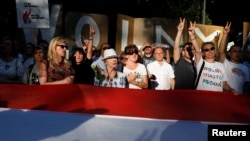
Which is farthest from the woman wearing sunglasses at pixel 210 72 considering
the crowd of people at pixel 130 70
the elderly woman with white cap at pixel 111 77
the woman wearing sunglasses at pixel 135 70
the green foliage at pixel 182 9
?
A: the green foliage at pixel 182 9

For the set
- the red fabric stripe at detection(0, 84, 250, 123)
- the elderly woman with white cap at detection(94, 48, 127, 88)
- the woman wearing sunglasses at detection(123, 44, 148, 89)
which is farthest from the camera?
the woman wearing sunglasses at detection(123, 44, 148, 89)

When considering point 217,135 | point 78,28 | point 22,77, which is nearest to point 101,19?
point 78,28

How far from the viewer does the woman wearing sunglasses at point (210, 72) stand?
7.59 m

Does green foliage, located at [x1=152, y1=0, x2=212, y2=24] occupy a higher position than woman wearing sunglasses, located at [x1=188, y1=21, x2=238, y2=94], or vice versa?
green foliage, located at [x1=152, y1=0, x2=212, y2=24]

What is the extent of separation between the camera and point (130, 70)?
7672mm

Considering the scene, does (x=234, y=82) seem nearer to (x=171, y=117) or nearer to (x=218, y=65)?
(x=218, y=65)

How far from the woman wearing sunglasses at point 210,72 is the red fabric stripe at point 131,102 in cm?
57

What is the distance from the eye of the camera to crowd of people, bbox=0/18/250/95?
704 centimetres

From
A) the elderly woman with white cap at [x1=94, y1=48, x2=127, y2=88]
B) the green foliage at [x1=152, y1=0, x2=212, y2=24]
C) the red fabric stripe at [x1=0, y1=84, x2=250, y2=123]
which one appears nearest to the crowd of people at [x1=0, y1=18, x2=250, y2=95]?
the elderly woman with white cap at [x1=94, y1=48, x2=127, y2=88]

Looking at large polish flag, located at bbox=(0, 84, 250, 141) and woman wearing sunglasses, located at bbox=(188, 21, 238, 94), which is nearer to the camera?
large polish flag, located at bbox=(0, 84, 250, 141)

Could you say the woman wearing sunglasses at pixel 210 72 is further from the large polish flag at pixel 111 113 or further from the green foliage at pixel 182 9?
the green foliage at pixel 182 9

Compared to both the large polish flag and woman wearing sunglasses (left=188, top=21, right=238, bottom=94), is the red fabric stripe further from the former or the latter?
woman wearing sunglasses (left=188, top=21, right=238, bottom=94)

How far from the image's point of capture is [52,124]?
6.08 m

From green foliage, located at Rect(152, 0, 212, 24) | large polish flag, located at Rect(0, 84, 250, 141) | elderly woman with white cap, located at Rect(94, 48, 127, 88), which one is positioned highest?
green foliage, located at Rect(152, 0, 212, 24)
